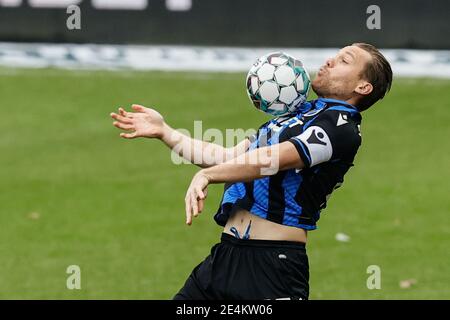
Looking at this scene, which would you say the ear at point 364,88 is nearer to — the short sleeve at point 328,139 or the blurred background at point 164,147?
the short sleeve at point 328,139

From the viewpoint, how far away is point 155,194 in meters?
15.0

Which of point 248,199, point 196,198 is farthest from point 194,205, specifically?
point 248,199

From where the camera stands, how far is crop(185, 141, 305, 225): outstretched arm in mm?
5824

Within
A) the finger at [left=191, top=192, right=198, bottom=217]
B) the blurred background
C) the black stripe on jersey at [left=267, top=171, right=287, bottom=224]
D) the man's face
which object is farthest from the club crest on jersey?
the blurred background

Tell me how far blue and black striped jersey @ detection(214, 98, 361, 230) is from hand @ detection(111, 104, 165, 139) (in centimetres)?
61

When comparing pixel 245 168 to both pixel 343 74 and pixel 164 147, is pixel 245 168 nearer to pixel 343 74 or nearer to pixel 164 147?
pixel 343 74

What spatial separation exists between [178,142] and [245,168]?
0.97 m

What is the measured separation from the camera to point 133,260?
39.4ft

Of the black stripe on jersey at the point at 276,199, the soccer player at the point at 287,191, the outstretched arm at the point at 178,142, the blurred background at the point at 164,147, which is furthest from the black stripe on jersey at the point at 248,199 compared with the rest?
the blurred background at the point at 164,147

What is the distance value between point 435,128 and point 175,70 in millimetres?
5789

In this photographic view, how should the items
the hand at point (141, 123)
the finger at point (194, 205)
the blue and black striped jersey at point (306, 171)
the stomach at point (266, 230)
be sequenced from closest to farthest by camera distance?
the finger at point (194, 205) → the blue and black striped jersey at point (306, 171) → the stomach at point (266, 230) → the hand at point (141, 123)

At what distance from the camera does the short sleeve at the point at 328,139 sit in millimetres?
6188

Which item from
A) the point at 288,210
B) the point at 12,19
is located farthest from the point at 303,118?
the point at 12,19

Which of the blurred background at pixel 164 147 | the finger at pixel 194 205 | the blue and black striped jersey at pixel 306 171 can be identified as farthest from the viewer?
the blurred background at pixel 164 147
